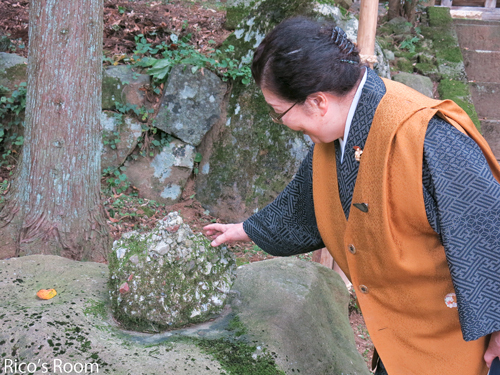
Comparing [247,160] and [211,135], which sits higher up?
[211,135]

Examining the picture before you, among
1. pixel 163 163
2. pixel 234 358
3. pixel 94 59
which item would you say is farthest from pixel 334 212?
pixel 163 163

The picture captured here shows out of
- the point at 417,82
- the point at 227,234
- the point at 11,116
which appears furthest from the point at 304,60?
the point at 417,82

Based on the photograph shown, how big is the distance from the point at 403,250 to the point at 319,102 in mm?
588

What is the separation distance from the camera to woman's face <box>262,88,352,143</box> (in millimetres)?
1538

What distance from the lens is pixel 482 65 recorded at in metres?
6.64

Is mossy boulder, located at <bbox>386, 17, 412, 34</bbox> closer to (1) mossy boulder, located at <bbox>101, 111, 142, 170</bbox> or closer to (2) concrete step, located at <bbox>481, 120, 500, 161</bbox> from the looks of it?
(2) concrete step, located at <bbox>481, 120, 500, 161</bbox>

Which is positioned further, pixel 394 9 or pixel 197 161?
Result: pixel 394 9

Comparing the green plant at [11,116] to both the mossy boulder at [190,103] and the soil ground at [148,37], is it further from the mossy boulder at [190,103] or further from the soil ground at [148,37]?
the mossy boulder at [190,103]

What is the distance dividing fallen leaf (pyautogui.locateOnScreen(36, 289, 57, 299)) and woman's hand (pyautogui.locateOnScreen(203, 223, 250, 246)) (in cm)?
76

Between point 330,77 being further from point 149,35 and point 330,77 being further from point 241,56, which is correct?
point 149,35

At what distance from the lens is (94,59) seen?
120 inches

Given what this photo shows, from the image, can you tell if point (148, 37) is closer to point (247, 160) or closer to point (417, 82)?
point (247, 160)

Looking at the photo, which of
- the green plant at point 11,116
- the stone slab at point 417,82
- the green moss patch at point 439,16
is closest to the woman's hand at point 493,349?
the green plant at point 11,116

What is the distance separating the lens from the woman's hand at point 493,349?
147 centimetres
